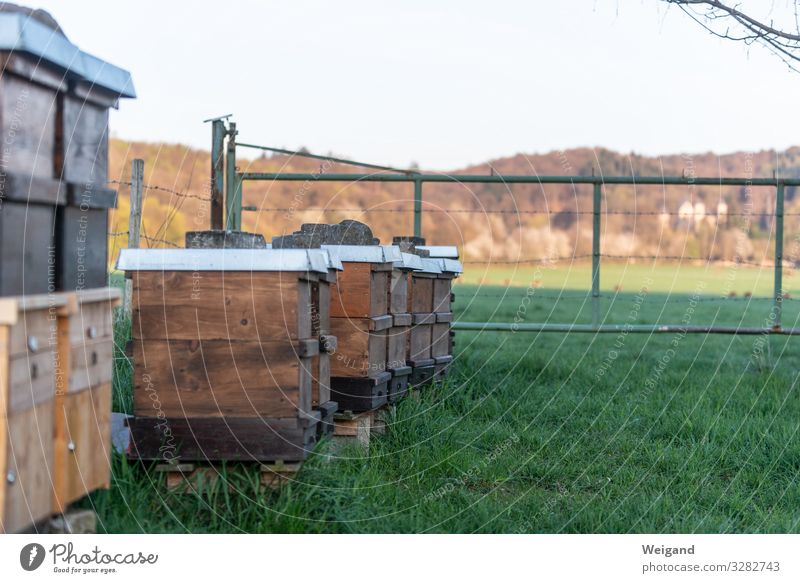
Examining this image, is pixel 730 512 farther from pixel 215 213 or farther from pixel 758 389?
pixel 215 213

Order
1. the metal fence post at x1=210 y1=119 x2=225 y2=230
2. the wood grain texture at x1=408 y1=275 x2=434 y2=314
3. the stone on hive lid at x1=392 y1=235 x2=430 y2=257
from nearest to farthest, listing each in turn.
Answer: the wood grain texture at x1=408 y1=275 x2=434 y2=314 → the stone on hive lid at x1=392 y1=235 x2=430 y2=257 → the metal fence post at x1=210 y1=119 x2=225 y2=230

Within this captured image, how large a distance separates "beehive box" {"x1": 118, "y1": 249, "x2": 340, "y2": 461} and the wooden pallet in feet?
0.14

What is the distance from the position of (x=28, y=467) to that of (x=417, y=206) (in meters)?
5.83

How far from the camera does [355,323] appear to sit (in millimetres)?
5254

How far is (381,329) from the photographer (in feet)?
17.8

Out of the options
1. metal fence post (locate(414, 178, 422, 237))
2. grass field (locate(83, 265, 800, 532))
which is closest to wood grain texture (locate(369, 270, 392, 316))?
grass field (locate(83, 265, 800, 532))

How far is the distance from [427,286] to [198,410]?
9.39 feet

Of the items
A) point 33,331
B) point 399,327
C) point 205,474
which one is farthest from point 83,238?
point 399,327

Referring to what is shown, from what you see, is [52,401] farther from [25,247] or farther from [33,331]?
[25,247]

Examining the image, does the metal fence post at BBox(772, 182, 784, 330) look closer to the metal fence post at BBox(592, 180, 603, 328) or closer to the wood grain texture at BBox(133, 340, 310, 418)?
the metal fence post at BBox(592, 180, 603, 328)

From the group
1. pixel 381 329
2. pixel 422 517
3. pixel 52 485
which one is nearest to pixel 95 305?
pixel 52 485

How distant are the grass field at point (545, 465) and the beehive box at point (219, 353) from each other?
0.64 feet

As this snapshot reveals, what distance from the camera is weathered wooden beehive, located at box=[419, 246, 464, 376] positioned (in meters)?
6.95

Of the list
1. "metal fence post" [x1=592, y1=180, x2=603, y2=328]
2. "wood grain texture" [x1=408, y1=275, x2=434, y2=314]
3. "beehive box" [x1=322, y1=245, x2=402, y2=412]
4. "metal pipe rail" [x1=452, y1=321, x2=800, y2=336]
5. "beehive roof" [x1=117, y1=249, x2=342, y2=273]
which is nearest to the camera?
"beehive roof" [x1=117, y1=249, x2=342, y2=273]
